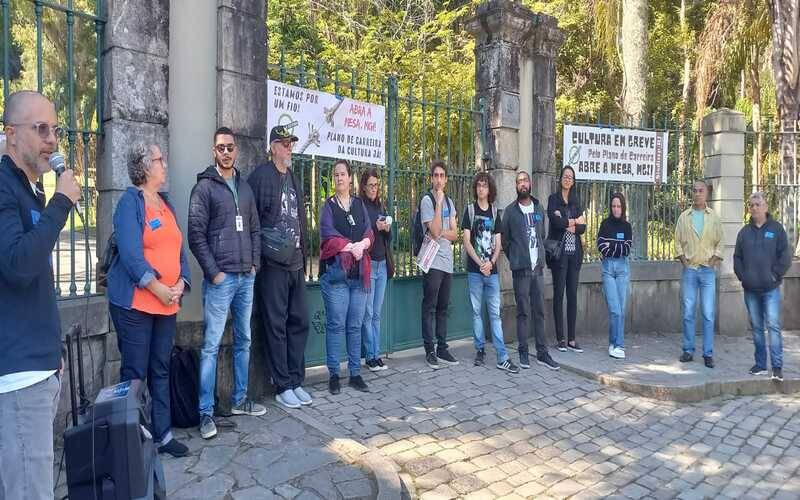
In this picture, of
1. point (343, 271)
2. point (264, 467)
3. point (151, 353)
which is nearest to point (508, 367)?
point (343, 271)

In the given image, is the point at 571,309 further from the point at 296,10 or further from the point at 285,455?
the point at 296,10

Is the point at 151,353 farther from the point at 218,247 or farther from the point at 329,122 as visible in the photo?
the point at 329,122

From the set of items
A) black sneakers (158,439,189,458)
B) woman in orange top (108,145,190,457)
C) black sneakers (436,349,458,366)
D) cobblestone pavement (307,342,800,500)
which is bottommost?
cobblestone pavement (307,342,800,500)

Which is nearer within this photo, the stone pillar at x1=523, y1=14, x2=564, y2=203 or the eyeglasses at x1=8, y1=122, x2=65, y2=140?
the eyeglasses at x1=8, y1=122, x2=65, y2=140

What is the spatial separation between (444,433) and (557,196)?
372cm

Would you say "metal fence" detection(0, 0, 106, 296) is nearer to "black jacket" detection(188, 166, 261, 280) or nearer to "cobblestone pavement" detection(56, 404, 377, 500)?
"black jacket" detection(188, 166, 261, 280)

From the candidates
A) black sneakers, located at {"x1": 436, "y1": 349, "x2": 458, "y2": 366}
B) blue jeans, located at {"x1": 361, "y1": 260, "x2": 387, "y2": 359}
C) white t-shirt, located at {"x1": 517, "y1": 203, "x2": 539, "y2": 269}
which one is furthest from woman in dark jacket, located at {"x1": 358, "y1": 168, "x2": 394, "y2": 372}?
white t-shirt, located at {"x1": 517, "y1": 203, "x2": 539, "y2": 269}

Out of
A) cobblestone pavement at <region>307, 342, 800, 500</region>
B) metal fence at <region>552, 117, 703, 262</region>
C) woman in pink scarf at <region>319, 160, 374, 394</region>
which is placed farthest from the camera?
metal fence at <region>552, 117, 703, 262</region>

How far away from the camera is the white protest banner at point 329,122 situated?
18.6 ft

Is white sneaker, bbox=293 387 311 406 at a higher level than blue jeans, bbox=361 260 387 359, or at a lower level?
lower

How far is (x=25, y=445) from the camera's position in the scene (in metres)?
2.30

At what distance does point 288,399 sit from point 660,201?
21.5 ft

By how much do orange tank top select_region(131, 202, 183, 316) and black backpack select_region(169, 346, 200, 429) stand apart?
0.59 meters

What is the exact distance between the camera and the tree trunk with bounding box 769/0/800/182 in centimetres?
1038
